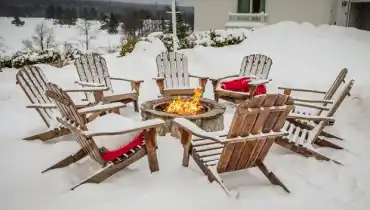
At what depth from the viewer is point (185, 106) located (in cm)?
409

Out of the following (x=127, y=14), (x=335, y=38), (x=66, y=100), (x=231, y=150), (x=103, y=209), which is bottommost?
(x=103, y=209)

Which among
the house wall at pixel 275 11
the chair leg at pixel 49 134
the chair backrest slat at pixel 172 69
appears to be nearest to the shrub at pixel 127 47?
the chair backrest slat at pixel 172 69

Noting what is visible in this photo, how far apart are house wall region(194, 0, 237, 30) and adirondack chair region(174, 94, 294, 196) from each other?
9655mm

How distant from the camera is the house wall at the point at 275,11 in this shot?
1058 centimetres

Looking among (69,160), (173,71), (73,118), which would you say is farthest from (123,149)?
(173,71)

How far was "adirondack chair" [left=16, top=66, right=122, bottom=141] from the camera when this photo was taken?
3.81m

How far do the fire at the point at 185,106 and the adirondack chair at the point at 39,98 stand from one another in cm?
101

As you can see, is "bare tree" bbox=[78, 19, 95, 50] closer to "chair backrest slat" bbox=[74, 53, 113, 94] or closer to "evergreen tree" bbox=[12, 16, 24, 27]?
"evergreen tree" bbox=[12, 16, 24, 27]

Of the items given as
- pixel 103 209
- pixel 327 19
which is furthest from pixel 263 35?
pixel 103 209

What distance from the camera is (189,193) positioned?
2760 millimetres

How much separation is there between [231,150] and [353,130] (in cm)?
276

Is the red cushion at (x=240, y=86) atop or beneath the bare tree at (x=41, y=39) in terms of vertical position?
beneath

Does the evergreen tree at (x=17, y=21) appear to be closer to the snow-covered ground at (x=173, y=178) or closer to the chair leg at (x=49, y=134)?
the snow-covered ground at (x=173, y=178)

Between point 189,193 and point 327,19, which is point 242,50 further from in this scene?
point 189,193
